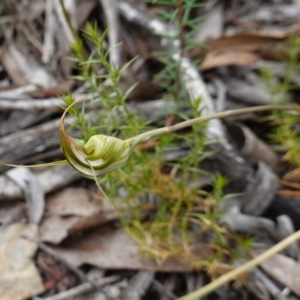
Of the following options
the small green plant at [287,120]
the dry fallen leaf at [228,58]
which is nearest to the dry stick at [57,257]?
the small green plant at [287,120]

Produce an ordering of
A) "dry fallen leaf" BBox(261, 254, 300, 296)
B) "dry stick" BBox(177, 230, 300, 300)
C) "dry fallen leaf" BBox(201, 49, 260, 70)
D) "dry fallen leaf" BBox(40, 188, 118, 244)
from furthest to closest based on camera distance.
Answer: "dry fallen leaf" BBox(201, 49, 260, 70)
"dry fallen leaf" BBox(40, 188, 118, 244)
"dry fallen leaf" BBox(261, 254, 300, 296)
"dry stick" BBox(177, 230, 300, 300)

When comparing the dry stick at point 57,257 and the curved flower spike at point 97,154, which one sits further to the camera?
the dry stick at point 57,257

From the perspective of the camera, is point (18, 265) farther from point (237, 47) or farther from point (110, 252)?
point (237, 47)

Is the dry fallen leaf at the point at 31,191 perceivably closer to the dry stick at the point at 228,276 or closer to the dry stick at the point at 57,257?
the dry stick at the point at 57,257

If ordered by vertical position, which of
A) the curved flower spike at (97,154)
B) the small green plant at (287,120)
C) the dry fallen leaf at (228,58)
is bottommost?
the small green plant at (287,120)

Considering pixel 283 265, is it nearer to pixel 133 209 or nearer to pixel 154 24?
pixel 133 209

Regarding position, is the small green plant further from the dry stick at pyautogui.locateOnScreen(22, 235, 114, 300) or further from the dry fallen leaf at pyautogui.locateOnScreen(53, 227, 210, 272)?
the dry stick at pyautogui.locateOnScreen(22, 235, 114, 300)

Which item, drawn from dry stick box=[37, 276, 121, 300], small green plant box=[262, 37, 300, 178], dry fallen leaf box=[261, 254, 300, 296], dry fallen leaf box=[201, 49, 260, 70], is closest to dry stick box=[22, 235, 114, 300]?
dry stick box=[37, 276, 121, 300]
